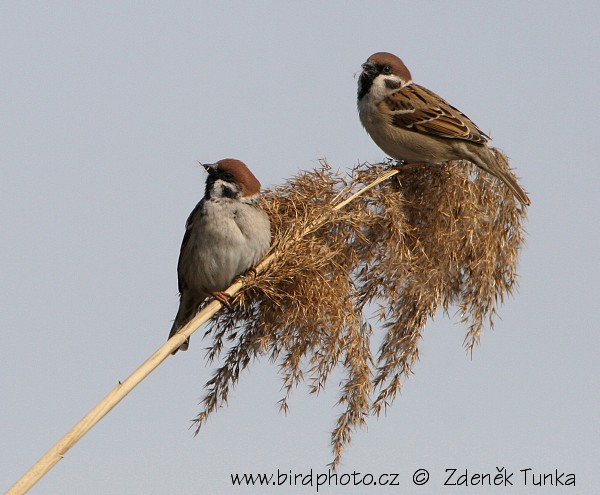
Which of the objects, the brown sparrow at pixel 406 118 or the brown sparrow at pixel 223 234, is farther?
the brown sparrow at pixel 406 118

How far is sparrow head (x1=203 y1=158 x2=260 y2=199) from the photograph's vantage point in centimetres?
411

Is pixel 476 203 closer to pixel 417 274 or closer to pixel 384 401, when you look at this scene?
pixel 417 274

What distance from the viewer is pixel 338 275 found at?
3488 mm

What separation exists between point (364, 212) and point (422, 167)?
2.86ft

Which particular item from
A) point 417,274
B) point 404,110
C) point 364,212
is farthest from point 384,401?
point 404,110

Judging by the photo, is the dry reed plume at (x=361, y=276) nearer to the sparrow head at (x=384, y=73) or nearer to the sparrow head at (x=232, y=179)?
the sparrow head at (x=232, y=179)

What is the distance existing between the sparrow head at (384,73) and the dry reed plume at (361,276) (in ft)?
5.75

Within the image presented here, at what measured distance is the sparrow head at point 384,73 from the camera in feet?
18.4

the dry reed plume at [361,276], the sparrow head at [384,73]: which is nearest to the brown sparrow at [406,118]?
the sparrow head at [384,73]

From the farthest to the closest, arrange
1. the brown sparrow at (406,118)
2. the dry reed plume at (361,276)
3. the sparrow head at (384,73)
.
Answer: the sparrow head at (384,73) → the brown sparrow at (406,118) → the dry reed plume at (361,276)

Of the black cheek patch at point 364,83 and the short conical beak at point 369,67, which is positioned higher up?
the short conical beak at point 369,67

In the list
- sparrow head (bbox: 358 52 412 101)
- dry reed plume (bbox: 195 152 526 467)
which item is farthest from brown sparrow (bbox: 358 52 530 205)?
dry reed plume (bbox: 195 152 526 467)

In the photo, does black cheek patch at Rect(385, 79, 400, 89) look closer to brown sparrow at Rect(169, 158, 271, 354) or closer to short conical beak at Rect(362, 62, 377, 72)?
short conical beak at Rect(362, 62, 377, 72)

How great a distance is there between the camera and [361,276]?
355cm
